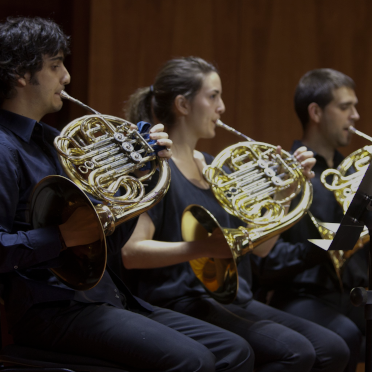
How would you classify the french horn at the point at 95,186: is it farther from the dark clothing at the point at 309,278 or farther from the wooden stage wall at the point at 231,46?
the wooden stage wall at the point at 231,46

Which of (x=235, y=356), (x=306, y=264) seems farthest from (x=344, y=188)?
(x=235, y=356)

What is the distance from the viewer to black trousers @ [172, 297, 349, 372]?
1.64 metres

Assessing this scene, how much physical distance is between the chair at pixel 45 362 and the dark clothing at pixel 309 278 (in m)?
0.92

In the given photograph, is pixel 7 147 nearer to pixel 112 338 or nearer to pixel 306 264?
pixel 112 338

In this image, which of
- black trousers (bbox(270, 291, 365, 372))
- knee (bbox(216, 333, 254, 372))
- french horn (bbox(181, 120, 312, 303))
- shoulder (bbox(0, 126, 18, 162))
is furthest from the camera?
black trousers (bbox(270, 291, 365, 372))

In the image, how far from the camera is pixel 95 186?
1.38m

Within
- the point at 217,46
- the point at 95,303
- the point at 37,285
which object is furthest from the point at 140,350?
the point at 217,46

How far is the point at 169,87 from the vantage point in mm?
2006

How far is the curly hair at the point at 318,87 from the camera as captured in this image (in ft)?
7.87

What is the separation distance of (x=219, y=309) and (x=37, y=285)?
0.65 meters

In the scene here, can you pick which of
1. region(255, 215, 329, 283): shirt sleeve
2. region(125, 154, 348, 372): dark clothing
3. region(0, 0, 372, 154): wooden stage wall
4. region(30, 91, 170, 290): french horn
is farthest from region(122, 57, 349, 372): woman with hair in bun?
region(0, 0, 372, 154): wooden stage wall

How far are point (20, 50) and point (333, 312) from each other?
141cm

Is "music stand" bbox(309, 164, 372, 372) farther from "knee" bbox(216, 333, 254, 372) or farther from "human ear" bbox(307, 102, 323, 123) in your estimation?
"human ear" bbox(307, 102, 323, 123)

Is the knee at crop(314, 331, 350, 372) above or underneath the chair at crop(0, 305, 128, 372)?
underneath
